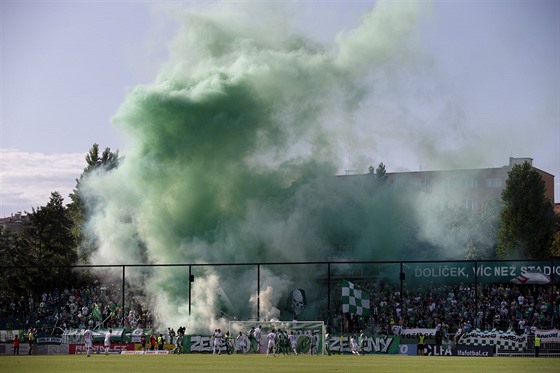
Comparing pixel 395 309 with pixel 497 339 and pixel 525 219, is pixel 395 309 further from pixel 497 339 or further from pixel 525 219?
pixel 525 219

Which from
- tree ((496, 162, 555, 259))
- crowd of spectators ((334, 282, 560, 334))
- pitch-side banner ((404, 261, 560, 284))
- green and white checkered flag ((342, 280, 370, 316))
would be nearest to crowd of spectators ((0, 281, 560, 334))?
crowd of spectators ((334, 282, 560, 334))

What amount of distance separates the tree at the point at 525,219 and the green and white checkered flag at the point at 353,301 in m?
34.0

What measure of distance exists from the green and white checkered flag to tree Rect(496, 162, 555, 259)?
34.0 meters

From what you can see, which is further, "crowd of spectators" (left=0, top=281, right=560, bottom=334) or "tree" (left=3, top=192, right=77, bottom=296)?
"tree" (left=3, top=192, right=77, bottom=296)

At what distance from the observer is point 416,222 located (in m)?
104

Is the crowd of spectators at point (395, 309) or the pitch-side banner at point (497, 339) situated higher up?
the crowd of spectators at point (395, 309)

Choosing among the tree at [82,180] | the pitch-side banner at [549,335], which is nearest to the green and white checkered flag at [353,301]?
the pitch-side banner at [549,335]

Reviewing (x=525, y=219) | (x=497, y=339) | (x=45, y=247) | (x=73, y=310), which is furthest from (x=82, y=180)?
(x=497, y=339)

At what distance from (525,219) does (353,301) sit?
3842 centimetres

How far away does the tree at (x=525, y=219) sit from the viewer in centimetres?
10312

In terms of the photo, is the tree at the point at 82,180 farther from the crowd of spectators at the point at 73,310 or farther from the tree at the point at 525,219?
the tree at the point at 525,219

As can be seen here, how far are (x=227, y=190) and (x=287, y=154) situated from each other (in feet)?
23.2

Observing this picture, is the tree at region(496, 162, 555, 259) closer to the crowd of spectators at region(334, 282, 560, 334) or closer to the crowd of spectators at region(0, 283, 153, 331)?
the crowd of spectators at region(334, 282, 560, 334)

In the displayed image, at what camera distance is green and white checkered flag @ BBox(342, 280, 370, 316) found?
238 feet
